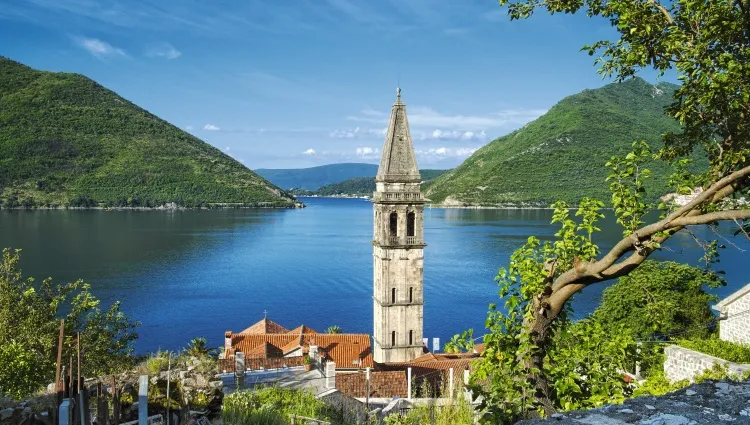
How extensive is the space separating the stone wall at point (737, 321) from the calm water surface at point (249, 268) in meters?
27.2

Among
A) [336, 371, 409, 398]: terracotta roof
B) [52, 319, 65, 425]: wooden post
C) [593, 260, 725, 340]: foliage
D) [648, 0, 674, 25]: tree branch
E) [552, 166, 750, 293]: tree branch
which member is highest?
[648, 0, 674, 25]: tree branch

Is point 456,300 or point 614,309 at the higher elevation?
point 614,309

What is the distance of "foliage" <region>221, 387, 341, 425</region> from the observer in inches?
283

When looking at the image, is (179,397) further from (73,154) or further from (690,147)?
(73,154)

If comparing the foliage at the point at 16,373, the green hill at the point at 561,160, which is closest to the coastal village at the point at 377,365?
the foliage at the point at 16,373

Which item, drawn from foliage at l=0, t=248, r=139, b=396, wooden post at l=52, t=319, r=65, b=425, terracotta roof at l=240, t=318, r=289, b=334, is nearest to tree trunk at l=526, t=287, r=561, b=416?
wooden post at l=52, t=319, r=65, b=425

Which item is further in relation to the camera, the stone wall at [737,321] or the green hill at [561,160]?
the green hill at [561,160]

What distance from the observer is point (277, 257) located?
88.8m

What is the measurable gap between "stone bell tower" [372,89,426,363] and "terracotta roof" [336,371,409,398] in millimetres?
8988

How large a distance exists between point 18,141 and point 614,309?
17262 centimetres

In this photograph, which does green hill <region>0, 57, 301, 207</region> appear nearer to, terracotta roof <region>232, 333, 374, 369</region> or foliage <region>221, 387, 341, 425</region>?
terracotta roof <region>232, 333, 374, 369</region>

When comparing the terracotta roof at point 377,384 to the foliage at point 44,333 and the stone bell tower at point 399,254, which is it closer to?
the foliage at point 44,333

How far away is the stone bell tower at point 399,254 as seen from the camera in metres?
28.8

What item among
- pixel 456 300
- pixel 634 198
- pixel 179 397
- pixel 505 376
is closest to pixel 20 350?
pixel 179 397
